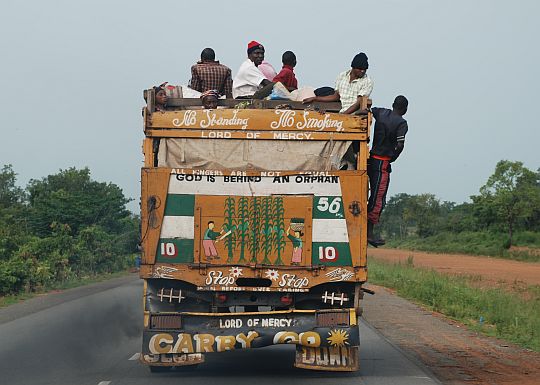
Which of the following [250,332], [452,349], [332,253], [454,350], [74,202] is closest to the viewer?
[332,253]

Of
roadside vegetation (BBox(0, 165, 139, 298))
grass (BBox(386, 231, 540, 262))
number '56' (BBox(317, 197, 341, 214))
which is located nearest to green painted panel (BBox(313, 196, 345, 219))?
number '56' (BBox(317, 197, 341, 214))

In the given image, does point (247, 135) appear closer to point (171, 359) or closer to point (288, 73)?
point (288, 73)

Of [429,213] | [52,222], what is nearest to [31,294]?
[52,222]

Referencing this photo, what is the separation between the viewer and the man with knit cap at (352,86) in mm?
9602

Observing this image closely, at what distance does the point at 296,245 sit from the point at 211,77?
121 inches

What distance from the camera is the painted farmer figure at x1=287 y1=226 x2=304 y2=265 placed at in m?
8.85

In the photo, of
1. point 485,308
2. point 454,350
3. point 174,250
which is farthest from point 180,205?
point 485,308

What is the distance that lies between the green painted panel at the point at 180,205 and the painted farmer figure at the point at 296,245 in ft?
3.56

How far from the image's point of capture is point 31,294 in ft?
81.3

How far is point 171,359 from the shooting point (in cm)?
910

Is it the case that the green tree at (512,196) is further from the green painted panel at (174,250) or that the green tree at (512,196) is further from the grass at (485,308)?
the green painted panel at (174,250)

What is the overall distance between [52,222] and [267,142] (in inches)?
1175

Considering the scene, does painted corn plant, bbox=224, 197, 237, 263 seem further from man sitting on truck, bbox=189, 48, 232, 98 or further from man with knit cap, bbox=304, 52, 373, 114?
man sitting on truck, bbox=189, 48, 232, 98

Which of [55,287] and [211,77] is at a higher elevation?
[211,77]
